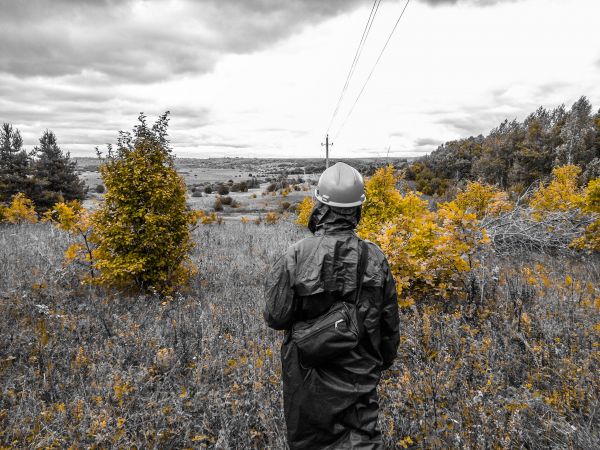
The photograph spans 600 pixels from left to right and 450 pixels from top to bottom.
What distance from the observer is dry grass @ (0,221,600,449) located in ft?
9.70

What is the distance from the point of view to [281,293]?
6.80ft

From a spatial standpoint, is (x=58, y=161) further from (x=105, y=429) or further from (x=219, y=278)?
(x=105, y=429)

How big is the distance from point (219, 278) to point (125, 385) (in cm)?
433

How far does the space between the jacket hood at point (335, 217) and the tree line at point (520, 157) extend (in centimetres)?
3729

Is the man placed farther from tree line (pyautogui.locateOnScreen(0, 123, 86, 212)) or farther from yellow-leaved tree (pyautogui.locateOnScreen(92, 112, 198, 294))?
tree line (pyautogui.locateOnScreen(0, 123, 86, 212))

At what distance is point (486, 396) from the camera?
3.38 metres

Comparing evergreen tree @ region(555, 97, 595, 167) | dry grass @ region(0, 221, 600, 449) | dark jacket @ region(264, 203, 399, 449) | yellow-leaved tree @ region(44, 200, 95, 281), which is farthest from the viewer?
evergreen tree @ region(555, 97, 595, 167)

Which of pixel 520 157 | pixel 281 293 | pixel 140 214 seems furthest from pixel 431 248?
pixel 520 157

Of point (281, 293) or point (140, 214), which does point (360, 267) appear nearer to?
point (281, 293)

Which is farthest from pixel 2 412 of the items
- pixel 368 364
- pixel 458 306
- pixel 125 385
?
pixel 458 306

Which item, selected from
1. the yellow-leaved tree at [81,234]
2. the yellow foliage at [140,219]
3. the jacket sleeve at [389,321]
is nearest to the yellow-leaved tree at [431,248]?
the jacket sleeve at [389,321]

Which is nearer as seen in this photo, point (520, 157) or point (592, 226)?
point (592, 226)

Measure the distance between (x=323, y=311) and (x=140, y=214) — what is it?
493 centimetres

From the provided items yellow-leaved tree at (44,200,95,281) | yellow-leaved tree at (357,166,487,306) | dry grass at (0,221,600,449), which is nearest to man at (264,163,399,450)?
dry grass at (0,221,600,449)
